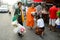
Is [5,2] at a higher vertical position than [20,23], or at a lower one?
lower

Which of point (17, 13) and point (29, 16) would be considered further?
point (29, 16)

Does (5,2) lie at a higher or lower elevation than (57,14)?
lower

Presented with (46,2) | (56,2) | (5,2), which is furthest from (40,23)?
(5,2)

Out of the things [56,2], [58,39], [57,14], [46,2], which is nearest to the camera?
[58,39]

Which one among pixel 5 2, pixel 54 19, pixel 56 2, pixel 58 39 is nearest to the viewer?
pixel 58 39

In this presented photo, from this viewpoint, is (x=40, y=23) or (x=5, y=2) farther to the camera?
(x=5, y=2)

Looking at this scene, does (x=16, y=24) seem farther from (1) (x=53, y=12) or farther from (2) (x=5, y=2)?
(2) (x=5, y=2)

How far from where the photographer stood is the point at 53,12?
15.4 metres

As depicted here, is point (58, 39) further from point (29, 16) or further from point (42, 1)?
point (42, 1)

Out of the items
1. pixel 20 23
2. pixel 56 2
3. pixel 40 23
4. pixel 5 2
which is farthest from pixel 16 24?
pixel 5 2

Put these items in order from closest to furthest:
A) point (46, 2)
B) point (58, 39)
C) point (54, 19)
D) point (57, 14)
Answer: point (58, 39), point (57, 14), point (54, 19), point (46, 2)

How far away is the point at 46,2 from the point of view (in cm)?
2364

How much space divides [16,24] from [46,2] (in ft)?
36.4

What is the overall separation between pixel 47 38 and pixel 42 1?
37.6 ft
